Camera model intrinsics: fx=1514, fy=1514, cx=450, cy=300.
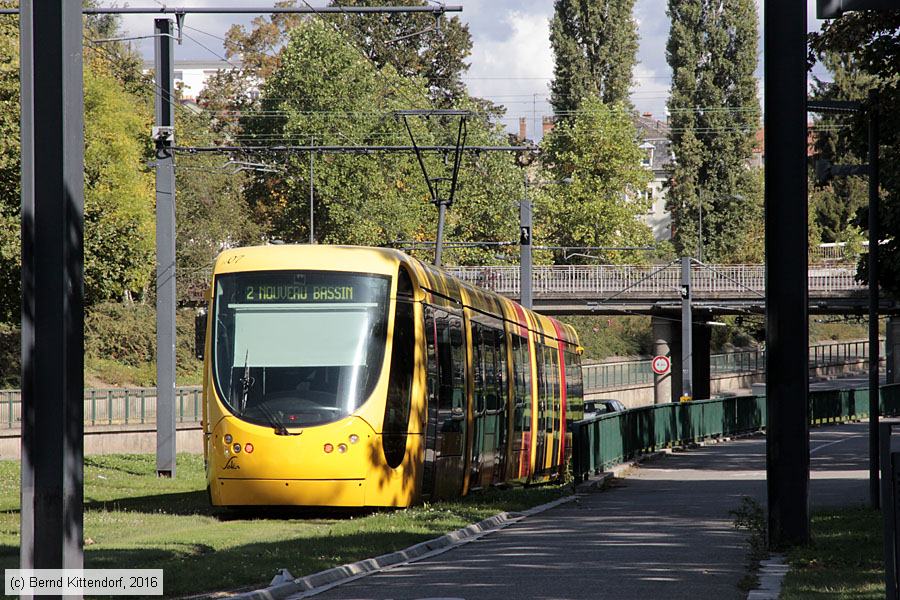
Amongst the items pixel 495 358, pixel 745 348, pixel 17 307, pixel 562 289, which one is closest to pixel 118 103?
pixel 17 307

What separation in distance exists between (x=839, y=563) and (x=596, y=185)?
70989mm

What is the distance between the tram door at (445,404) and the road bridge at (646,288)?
49.5 meters

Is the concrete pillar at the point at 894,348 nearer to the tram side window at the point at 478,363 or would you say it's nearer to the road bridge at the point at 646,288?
the road bridge at the point at 646,288

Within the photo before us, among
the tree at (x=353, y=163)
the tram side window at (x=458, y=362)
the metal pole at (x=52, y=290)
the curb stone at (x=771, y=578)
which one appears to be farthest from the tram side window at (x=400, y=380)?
the tree at (x=353, y=163)

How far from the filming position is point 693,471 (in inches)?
1214

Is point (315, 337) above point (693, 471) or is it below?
above

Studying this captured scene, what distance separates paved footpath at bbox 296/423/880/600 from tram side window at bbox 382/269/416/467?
171cm

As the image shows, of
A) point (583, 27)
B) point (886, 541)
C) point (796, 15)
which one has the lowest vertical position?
point (886, 541)

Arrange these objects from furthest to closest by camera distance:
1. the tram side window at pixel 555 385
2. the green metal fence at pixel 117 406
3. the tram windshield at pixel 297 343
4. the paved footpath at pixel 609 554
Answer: the green metal fence at pixel 117 406, the tram side window at pixel 555 385, the tram windshield at pixel 297 343, the paved footpath at pixel 609 554

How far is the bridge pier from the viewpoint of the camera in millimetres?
74188

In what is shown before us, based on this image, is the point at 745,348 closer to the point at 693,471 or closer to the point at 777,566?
the point at 693,471

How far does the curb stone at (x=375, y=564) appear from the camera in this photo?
10789 mm

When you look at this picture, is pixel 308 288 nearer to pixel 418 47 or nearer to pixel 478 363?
pixel 478 363

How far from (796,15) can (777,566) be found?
4.74m
